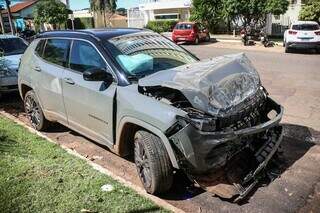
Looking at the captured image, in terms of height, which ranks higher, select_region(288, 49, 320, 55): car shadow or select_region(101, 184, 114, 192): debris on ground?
select_region(101, 184, 114, 192): debris on ground

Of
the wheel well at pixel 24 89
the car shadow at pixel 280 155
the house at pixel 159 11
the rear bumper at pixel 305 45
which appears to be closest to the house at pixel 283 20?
the house at pixel 159 11

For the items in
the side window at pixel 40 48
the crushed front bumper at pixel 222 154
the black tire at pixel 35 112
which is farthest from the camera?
the black tire at pixel 35 112

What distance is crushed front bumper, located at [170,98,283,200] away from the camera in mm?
4078

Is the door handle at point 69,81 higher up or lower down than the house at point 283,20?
higher up

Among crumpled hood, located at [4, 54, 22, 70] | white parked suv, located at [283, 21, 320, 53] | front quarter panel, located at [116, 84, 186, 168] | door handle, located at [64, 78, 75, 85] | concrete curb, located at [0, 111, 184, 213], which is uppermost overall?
door handle, located at [64, 78, 75, 85]

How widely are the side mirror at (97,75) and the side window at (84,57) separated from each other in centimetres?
17

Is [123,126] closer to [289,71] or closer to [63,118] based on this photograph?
[63,118]

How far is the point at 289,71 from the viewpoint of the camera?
13.8 metres

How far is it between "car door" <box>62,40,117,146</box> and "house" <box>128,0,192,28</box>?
115 ft

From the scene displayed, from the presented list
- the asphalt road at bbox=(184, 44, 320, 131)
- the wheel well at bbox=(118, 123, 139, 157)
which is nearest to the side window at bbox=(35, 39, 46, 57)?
the wheel well at bbox=(118, 123, 139, 157)

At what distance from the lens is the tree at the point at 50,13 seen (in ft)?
142

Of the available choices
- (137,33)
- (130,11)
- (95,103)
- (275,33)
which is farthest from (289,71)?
(130,11)

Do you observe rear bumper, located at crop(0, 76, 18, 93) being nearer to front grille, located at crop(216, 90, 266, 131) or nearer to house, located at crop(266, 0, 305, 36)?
front grille, located at crop(216, 90, 266, 131)

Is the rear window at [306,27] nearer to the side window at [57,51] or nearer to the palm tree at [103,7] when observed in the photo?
the side window at [57,51]
